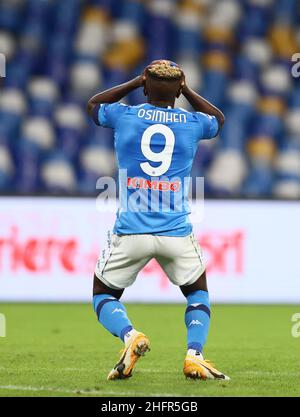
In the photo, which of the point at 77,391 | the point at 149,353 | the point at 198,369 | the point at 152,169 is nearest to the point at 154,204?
the point at 152,169

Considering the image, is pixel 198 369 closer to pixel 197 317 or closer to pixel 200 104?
pixel 197 317

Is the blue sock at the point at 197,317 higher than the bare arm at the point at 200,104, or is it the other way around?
the bare arm at the point at 200,104

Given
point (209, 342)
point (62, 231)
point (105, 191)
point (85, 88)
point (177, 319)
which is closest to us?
point (209, 342)

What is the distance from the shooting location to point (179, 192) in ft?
21.2

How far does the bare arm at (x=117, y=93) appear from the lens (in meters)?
6.43

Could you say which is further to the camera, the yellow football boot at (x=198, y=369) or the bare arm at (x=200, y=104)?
the bare arm at (x=200, y=104)

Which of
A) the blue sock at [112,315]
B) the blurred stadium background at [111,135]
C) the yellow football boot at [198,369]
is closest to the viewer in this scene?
the yellow football boot at [198,369]

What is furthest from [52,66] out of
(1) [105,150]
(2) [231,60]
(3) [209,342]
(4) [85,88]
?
(3) [209,342]

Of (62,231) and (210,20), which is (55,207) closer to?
(62,231)

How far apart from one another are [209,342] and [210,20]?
907cm

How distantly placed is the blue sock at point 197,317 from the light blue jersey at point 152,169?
1.36 ft

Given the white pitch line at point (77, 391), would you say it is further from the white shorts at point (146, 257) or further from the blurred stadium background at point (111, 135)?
the blurred stadium background at point (111, 135)

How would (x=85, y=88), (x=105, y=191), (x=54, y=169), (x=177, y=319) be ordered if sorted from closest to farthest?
1. (x=177, y=319)
2. (x=105, y=191)
3. (x=54, y=169)
4. (x=85, y=88)

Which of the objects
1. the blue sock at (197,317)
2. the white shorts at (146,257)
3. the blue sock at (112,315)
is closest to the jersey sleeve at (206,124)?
the white shorts at (146,257)
